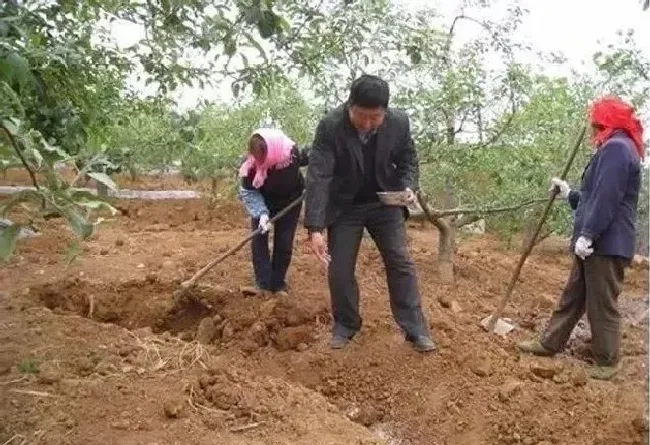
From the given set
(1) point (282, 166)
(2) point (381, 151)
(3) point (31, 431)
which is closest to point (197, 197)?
(1) point (282, 166)

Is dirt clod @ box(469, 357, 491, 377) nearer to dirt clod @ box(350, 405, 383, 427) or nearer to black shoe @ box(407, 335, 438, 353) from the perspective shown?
black shoe @ box(407, 335, 438, 353)

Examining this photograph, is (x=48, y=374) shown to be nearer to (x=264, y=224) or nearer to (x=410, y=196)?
(x=264, y=224)

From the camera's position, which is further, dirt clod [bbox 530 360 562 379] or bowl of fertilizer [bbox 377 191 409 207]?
bowl of fertilizer [bbox 377 191 409 207]

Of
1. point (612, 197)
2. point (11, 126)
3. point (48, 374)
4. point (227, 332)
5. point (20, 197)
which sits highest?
point (11, 126)

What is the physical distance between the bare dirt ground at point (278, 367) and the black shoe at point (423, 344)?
0.07 metres

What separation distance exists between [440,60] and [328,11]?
90 cm

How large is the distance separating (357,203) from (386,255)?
0.33 meters

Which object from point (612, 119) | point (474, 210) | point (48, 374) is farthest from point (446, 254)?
point (48, 374)

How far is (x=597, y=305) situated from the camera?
14.4ft

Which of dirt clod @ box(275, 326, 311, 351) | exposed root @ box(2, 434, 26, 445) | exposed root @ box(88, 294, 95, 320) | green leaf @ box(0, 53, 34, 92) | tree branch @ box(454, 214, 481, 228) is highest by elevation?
green leaf @ box(0, 53, 34, 92)

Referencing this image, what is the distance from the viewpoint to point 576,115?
Result: 5520 mm

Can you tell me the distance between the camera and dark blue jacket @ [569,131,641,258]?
4133 mm

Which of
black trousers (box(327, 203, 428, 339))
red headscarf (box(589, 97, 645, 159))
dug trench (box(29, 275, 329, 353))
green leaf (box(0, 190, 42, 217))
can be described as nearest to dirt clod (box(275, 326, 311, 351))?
dug trench (box(29, 275, 329, 353))

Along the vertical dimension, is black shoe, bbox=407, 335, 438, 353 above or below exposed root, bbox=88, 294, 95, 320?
above
